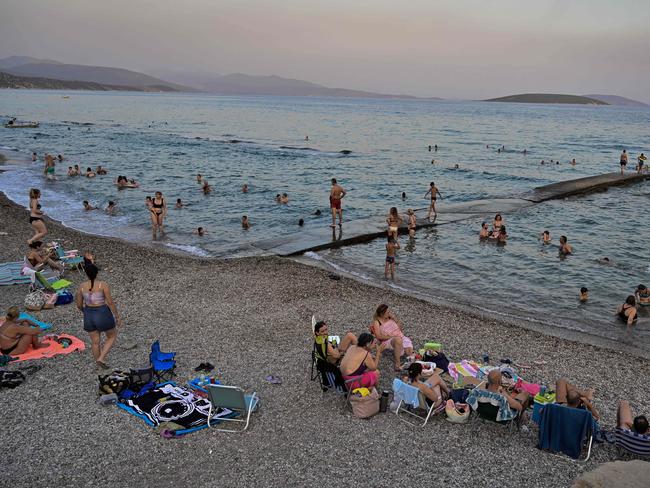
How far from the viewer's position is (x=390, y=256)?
1500 centimetres

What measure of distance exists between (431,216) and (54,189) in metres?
22.4

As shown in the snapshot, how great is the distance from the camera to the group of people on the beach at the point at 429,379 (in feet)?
24.3

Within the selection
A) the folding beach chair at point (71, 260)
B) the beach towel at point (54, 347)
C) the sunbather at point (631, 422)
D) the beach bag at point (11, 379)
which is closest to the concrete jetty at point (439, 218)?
the folding beach chair at point (71, 260)

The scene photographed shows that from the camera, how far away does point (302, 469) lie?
654 cm

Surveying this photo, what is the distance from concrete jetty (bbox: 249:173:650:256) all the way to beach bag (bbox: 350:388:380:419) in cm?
968

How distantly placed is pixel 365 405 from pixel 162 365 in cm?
354

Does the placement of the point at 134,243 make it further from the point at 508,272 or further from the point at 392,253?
the point at 508,272

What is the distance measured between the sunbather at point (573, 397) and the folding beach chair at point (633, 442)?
0.46 m

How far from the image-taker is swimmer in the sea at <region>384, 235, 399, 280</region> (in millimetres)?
14586

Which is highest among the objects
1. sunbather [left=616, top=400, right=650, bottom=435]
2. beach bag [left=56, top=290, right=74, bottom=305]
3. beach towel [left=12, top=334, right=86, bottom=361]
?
sunbather [left=616, top=400, right=650, bottom=435]

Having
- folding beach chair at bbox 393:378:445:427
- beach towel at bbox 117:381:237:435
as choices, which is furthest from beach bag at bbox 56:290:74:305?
folding beach chair at bbox 393:378:445:427

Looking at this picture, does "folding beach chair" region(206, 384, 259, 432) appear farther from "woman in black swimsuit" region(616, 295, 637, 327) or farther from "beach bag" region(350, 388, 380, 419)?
"woman in black swimsuit" region(616, 295, 637, 327)

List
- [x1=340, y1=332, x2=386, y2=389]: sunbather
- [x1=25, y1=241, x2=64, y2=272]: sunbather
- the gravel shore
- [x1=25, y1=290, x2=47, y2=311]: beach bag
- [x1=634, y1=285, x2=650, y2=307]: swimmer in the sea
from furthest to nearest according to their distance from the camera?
1. [x1=634, y1=285, x2=650, y2=307]: swimmer in the sea
2. [x1=25, y1=241, x2=64, y2=272]: sunbather
3. [x1=25, y1=290, x2=47, y2=311]: beach bag
4. [x1=340, y1=332, x2=386, y2=389]: sunbather
5. the gravel shore

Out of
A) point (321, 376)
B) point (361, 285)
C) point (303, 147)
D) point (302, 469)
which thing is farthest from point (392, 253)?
point (303, 147)
